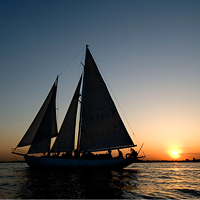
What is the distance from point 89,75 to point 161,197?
96.9 feet

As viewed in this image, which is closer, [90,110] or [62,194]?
[62,194]

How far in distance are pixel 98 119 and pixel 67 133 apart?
692cm

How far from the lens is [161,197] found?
16703mm

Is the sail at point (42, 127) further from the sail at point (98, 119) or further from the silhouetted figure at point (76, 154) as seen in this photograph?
the sail at point (98, 119)

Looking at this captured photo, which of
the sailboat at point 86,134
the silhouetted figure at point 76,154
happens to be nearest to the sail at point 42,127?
the sailboat at point 86,134

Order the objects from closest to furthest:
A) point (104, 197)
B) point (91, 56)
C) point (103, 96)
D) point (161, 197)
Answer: point (104, 197), point (161, 197), point (103, 96), point (91, 56)

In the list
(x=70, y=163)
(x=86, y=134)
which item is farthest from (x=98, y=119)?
(x=70, y=163)

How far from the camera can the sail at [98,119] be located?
37.9m

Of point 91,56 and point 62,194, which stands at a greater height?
point 91,56

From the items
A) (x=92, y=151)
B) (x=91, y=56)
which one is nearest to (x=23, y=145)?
(x=92, y=151)

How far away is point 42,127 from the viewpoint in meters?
38.9

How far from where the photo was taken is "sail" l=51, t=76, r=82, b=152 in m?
38.4

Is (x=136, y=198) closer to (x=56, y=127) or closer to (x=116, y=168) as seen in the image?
(x=116, y=168)

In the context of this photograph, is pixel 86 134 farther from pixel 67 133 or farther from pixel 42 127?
pixel 42 127
